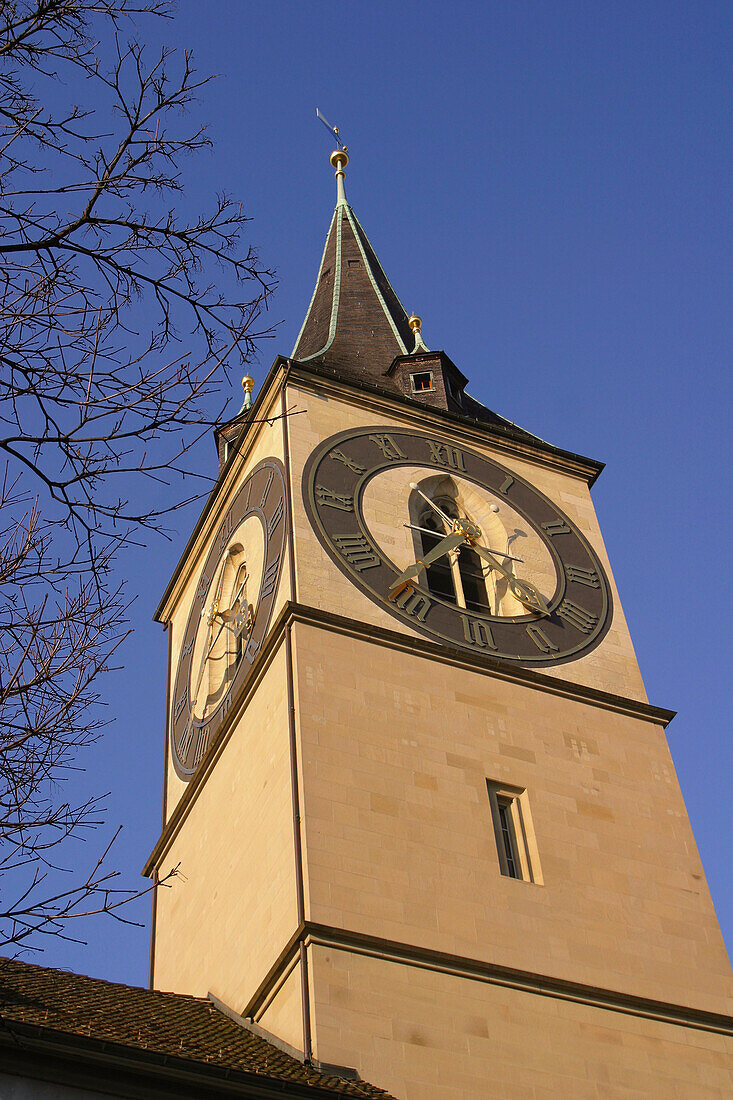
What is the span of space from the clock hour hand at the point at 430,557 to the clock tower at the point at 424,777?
0.13 feet

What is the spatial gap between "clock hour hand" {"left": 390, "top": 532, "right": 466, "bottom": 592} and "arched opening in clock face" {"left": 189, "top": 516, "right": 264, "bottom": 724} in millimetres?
1669

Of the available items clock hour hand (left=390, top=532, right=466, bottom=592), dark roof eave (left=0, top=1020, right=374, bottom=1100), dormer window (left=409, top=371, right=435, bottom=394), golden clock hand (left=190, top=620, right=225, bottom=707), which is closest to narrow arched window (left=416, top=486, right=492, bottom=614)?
clock hour hand (left=390, top=532, right=466, bottom=592)

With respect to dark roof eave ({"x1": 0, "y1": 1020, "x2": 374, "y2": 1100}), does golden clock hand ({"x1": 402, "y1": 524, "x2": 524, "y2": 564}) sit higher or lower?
higher

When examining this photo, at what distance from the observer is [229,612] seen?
17.6 m

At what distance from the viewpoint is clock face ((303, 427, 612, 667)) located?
15828 millimetres

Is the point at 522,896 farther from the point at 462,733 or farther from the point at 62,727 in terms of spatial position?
the point at 62,727

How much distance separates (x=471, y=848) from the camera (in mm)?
13461

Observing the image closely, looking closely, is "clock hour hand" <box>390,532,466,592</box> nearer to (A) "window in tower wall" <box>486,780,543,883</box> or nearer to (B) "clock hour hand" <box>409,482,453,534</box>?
(B) "clock hour hand" <box>409,482,453,534</box>

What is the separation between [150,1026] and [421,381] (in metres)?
10.3

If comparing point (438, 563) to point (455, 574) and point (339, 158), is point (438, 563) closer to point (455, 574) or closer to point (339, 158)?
point (455, 574)

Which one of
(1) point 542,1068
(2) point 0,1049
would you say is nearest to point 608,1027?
(1) point 542,1068

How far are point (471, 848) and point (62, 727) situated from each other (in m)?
7.44

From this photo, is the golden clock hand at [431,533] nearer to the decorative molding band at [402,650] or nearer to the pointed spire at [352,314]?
the decorative molding band at [402,650]

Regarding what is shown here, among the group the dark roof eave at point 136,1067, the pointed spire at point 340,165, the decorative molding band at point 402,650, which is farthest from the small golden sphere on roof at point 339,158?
the dark roof eave at point 136,1067
